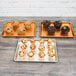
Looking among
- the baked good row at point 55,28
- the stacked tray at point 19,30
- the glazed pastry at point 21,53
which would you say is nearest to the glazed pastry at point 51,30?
the baked good row at point 55,28

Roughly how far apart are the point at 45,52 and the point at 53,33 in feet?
0.80

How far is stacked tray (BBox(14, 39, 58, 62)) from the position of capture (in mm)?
1087

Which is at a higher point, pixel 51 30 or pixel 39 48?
pixel 51 30

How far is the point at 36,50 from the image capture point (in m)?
1.15
